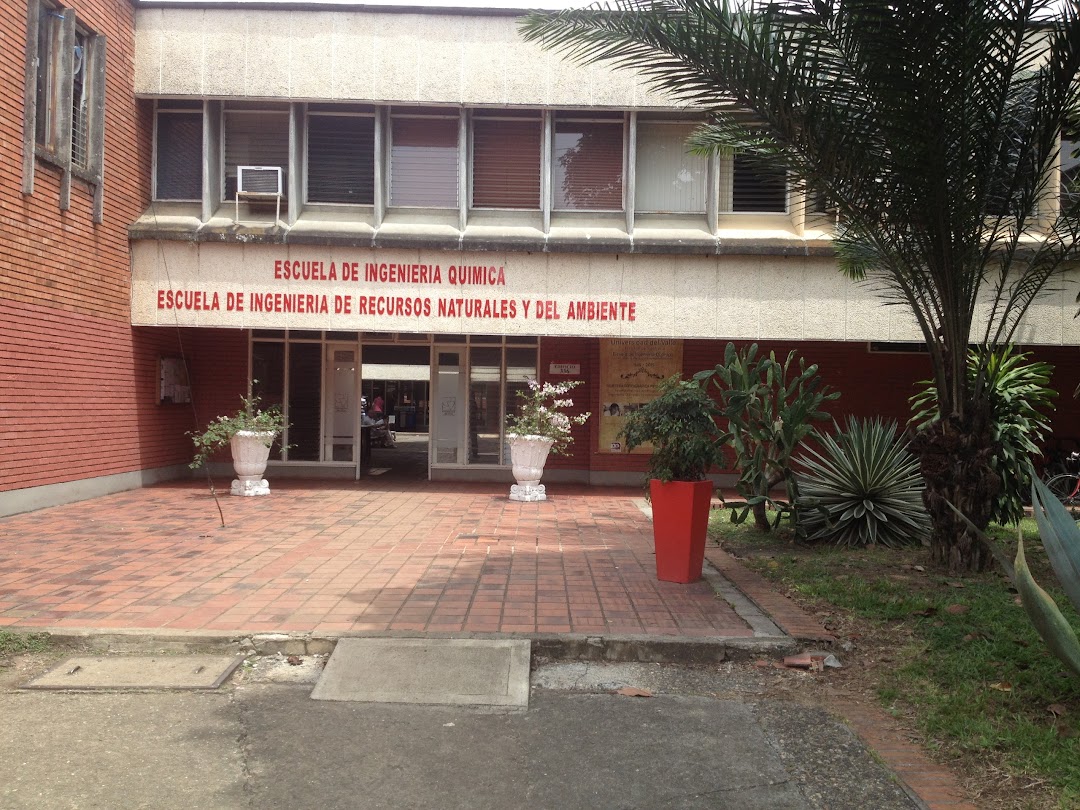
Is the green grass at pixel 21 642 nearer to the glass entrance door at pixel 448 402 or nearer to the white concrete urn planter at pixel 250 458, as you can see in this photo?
the white concrete urn planter at pixel 250 458

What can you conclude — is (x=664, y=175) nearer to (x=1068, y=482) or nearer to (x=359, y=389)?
(x=359, y=389)

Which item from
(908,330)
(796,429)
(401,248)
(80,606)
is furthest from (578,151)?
(80,606)

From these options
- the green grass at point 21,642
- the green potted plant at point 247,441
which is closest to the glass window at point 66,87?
the green potted plant at point 247,441

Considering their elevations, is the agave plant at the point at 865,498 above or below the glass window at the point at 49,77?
below

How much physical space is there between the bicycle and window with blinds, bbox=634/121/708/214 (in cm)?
675

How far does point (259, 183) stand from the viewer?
1350cm

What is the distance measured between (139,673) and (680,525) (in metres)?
4.29

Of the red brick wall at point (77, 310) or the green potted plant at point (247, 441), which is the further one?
the green potted plant at point (247, 441)

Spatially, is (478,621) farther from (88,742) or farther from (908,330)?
(908,330)

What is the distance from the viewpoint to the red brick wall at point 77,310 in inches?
397

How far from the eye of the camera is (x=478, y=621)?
6.22 meters

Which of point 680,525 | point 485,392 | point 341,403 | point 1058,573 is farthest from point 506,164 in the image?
point 1058,573

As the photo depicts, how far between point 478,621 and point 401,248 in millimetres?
8120

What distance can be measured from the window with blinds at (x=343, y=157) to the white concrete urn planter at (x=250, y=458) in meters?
3.96
